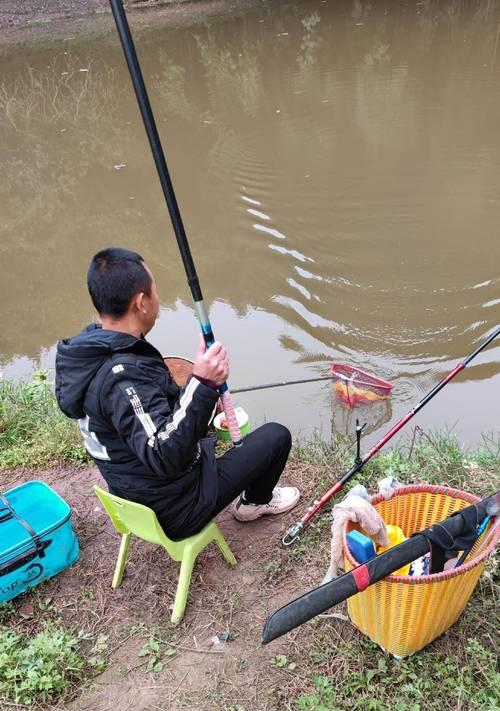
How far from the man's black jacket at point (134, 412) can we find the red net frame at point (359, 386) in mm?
1974

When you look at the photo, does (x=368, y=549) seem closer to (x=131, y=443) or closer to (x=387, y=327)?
(x=131, y=443)

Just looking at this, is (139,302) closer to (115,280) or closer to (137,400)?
(115,280)

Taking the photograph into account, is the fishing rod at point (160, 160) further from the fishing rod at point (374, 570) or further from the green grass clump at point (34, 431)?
the green grass clump at point (34, 431)

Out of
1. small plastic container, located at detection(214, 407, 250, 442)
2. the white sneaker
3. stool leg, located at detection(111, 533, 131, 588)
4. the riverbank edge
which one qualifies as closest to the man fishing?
stool leg, located at detection(111, 533, 131, 588)

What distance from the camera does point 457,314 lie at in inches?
182

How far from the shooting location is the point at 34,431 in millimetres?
3510

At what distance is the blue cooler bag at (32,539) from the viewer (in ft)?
→ 7.59

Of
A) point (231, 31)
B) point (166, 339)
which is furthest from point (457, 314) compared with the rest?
point (231, 31)

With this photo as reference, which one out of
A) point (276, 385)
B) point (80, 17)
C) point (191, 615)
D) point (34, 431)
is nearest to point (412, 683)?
point (191, 615)

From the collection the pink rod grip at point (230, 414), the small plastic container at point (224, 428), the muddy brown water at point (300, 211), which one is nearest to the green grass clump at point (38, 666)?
the pink rod grip at point (230, 414)

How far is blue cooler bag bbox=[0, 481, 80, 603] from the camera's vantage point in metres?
2.31

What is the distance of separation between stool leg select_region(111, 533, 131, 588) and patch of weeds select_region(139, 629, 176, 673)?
309 mm

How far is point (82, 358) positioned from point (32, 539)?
871mm

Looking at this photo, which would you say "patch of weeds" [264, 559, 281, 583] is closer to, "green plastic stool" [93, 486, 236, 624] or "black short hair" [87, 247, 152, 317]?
"green plastic stool" [93, 486, 236, 624]
